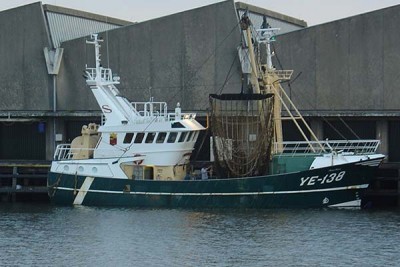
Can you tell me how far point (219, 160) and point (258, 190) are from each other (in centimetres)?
201

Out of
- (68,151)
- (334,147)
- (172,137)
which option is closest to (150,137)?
(172,137)

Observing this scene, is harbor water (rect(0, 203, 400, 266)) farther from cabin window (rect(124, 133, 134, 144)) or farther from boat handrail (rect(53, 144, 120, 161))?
boat handrail (rect(53, 144, 120, 161))

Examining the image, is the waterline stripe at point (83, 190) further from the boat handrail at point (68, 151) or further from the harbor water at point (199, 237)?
the harbor water at point (199, 237)

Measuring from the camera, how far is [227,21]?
48.7m

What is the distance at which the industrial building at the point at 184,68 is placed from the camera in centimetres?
4722

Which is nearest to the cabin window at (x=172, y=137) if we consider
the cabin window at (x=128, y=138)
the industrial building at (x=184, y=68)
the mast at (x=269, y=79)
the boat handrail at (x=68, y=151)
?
the cabin window at (x=128, y=138)

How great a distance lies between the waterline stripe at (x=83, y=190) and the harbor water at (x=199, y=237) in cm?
135

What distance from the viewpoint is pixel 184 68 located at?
49.4 m

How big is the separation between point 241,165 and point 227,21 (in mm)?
7817

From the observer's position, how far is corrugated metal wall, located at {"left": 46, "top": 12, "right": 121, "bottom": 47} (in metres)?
51.5

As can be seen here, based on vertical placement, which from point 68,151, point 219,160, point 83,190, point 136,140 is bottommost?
point 83,190

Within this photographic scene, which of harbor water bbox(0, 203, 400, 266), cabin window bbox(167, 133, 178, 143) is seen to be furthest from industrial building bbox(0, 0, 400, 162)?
harbor water bbox(0, 203, 400, 266)

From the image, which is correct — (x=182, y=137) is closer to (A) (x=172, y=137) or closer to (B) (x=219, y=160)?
(A) (x=172, y=137)

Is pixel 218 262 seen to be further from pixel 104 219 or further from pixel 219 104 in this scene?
pixel 219 104
